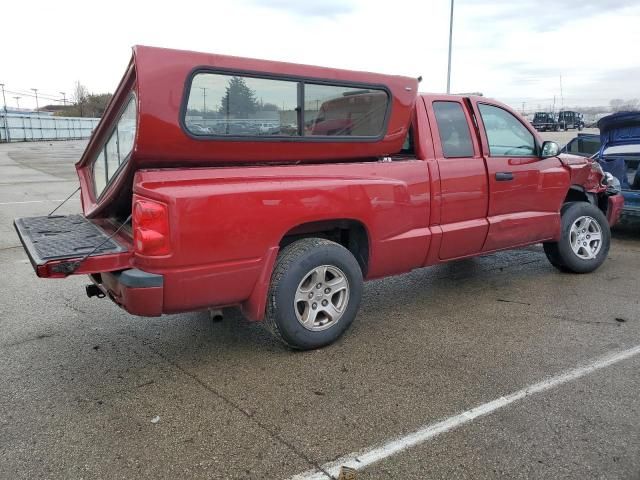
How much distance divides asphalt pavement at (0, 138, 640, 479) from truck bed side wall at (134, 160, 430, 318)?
620mm

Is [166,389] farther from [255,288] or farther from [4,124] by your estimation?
[4,124]

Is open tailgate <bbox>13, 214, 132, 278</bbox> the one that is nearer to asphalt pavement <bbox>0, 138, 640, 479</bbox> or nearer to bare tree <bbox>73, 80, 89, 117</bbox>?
asphalt pavement <bbox>0, 138, 640, 479</bbox>

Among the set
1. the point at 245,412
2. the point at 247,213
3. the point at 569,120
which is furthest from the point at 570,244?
the point at 569,120

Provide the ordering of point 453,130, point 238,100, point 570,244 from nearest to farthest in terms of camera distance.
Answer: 1. point 238,100
2. point 453,130
3. point 570,244

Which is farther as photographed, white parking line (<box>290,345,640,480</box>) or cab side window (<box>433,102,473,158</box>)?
cab side window (<box>433,102,473,158</box>)

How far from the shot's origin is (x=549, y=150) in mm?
5340

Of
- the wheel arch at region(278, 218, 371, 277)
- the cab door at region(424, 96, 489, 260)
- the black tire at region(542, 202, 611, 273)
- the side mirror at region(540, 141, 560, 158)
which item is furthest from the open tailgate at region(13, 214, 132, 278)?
the black tire at region(542, 202, 611, 273)

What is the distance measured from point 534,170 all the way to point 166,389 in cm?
390

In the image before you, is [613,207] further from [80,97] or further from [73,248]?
[80,97]

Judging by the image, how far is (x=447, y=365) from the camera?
3.75 m

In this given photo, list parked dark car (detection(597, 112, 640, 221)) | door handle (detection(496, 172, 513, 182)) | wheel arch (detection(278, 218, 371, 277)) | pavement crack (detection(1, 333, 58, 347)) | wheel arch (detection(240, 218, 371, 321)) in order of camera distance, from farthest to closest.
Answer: parked dark car (detection(597, 112, 640, 221))
door handle (detection(496, 172, 513, 182))
pavement crack (detection(1, 333, 58, 347))
wheel arch (detection(278, 218, 371, 277))
wheel arch (detection(240, 218, 371, 321))

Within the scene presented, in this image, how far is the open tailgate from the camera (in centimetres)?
314

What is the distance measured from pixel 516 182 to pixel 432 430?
9.73ft

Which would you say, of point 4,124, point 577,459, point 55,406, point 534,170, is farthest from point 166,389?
point 4,124
